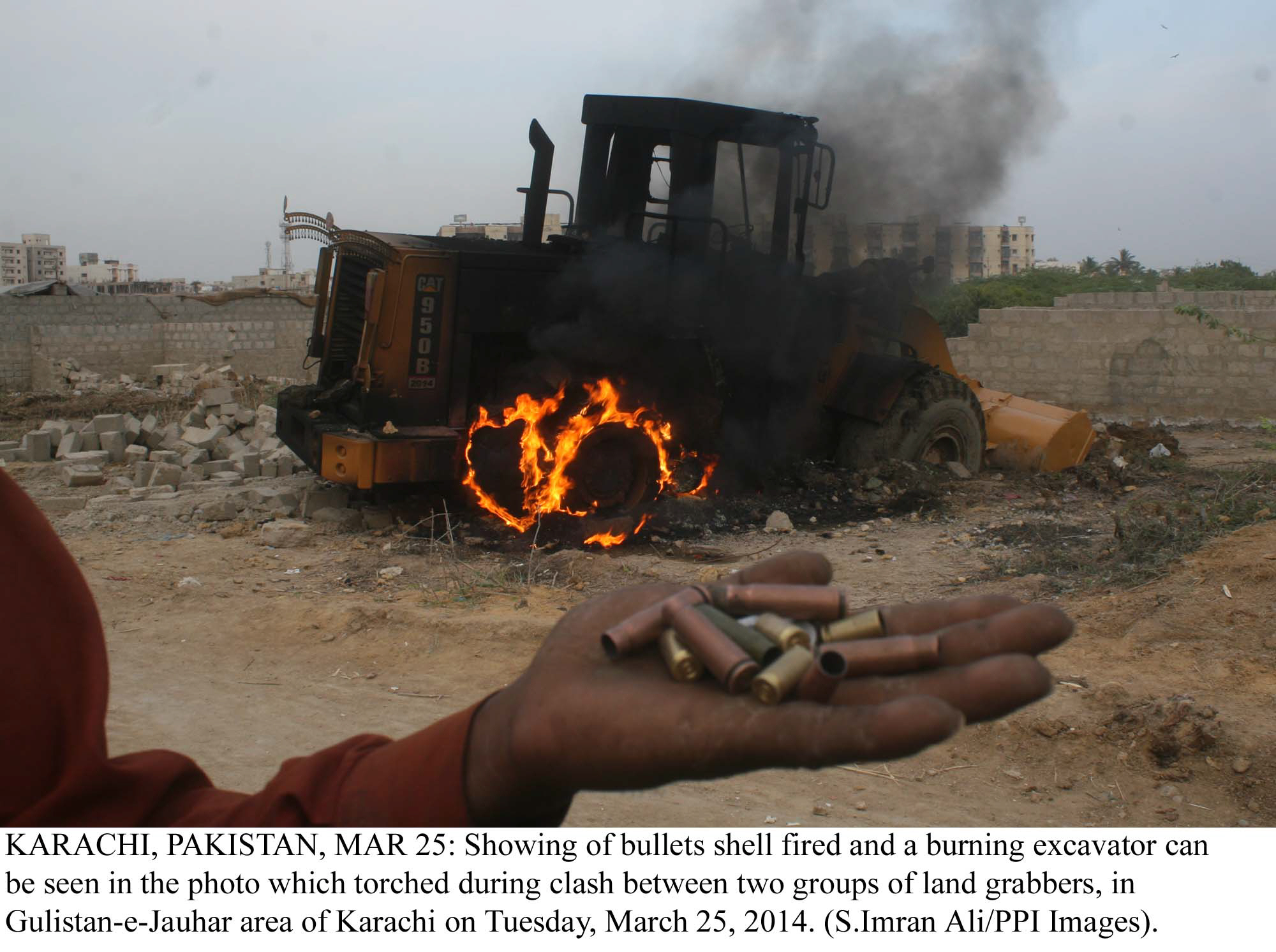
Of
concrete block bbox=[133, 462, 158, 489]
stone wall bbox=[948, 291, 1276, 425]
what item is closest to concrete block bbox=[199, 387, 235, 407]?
concrete block bbox=[133, 462, 158, 489]

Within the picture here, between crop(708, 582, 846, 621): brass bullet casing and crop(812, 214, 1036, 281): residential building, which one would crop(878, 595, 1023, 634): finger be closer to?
crop(708, 582, 846, 621): brass bullet casing

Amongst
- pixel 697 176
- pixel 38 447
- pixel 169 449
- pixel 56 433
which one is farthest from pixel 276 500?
pixel 56 433

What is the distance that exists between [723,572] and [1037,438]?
4763 millimetres

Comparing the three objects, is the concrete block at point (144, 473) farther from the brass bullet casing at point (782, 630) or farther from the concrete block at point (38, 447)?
the brass bullet casing at point (782, 630)

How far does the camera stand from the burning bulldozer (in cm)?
789

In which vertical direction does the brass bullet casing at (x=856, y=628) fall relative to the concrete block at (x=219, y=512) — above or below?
above

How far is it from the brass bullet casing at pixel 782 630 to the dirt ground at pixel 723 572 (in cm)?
220

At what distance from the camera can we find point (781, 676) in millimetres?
1392

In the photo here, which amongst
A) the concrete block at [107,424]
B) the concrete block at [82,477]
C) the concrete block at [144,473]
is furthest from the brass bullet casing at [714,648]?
the concrete block at [107,424]

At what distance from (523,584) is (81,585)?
5557 mm

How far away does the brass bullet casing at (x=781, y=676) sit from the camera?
1.33 metres

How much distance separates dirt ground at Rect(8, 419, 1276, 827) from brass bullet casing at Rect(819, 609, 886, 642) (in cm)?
226

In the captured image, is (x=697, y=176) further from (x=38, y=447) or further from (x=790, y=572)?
(x=38, y=447)

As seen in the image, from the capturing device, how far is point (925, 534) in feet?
27.1
